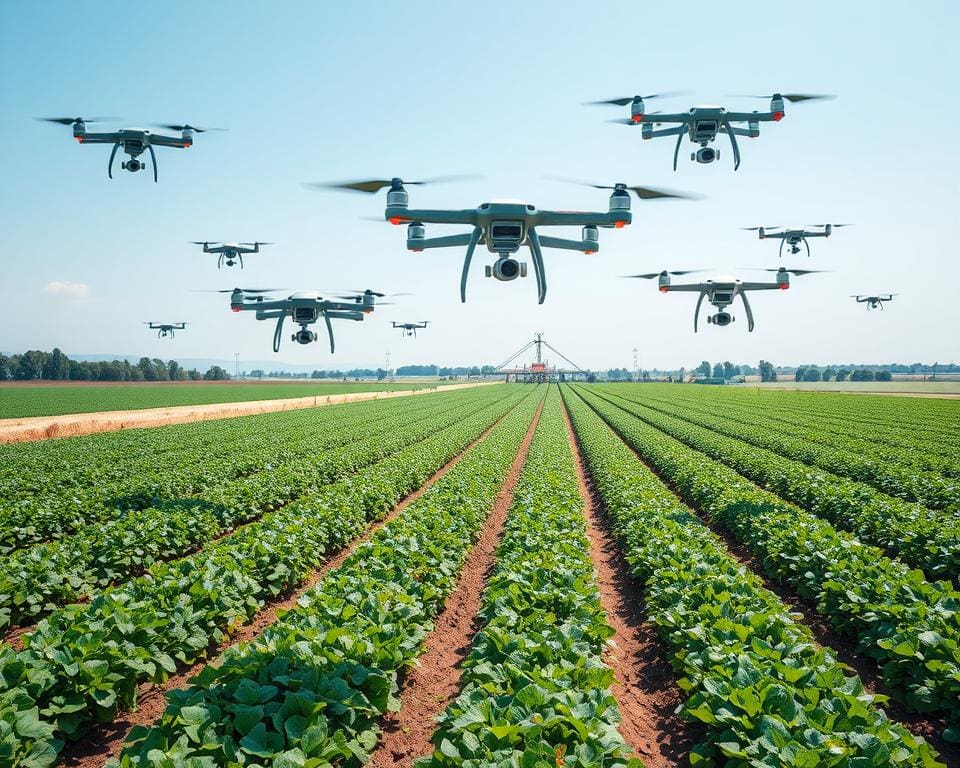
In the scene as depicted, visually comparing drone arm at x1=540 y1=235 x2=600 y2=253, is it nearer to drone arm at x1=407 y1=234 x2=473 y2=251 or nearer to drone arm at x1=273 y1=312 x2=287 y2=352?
drone arm at x1=407 y1=234 x2=473 y2=251

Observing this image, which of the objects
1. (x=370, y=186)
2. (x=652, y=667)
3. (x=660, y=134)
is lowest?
(x=652, y=667)

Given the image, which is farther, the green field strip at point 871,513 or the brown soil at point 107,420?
Result: the brown soil at point 107,420

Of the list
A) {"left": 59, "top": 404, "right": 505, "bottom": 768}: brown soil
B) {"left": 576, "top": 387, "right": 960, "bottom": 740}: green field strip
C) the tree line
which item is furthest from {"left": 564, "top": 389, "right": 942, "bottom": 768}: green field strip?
the tree line

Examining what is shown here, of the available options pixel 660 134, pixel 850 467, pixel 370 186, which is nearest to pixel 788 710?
pixel 370 186

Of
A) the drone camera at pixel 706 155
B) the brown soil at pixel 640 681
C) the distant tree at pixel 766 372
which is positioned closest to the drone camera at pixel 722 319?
the drone camera at pixel 706 155

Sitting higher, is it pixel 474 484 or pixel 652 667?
pixel 474 484

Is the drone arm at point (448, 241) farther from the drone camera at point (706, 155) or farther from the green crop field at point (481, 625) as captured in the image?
the drone camera at point (706, 155)

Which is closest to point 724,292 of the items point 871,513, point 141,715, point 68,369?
point 871,513

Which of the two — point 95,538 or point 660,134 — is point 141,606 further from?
point 660,134
